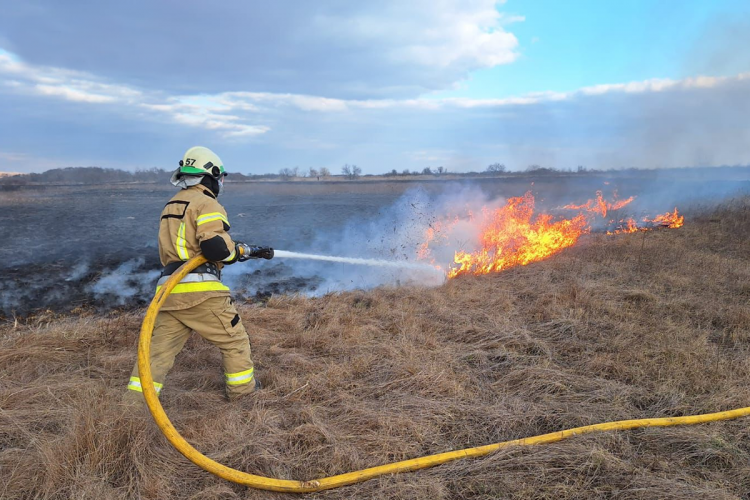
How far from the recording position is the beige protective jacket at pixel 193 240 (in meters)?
3.46

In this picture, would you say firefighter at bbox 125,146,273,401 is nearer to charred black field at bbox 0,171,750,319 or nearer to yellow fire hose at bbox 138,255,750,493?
yellow fire hose at bbox 138,255,750,493

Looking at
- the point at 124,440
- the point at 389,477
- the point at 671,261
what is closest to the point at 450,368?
the point at 389,477

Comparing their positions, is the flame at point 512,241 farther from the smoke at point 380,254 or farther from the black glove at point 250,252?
the black glove at point 250,252

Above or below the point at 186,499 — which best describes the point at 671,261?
above

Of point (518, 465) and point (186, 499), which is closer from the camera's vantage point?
point (186, 499)

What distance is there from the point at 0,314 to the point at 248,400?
228 inches

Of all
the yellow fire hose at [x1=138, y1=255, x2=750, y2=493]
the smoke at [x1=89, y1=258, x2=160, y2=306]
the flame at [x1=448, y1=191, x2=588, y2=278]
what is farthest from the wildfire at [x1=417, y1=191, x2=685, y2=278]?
the smoke at [x1=89, y1=258, x2=160, y2=306]

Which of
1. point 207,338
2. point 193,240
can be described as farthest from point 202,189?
point 207,338

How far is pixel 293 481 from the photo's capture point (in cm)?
268

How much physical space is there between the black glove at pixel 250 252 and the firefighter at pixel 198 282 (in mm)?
82

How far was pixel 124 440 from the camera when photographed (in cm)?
287

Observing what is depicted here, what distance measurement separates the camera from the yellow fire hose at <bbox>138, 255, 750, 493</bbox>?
8.68 ft

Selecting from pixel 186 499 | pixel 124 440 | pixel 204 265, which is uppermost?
pixel 204 265

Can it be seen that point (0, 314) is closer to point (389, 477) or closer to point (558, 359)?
point (389, 477)
